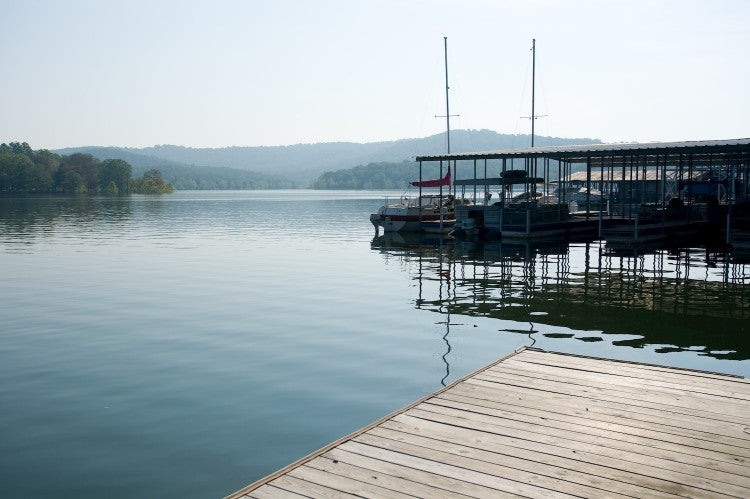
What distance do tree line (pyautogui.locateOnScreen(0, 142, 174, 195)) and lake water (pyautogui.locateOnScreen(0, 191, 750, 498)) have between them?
148 meters

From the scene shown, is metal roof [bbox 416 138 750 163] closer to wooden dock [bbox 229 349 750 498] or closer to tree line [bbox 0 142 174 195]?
wooden dock [bbox 229 349 750 498]

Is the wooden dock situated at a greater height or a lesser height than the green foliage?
lesser

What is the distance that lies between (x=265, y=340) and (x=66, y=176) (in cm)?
16913

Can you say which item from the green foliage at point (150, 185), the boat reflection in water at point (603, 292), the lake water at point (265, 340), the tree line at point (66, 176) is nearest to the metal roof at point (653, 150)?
the boat reflection in water at point (603, 292)

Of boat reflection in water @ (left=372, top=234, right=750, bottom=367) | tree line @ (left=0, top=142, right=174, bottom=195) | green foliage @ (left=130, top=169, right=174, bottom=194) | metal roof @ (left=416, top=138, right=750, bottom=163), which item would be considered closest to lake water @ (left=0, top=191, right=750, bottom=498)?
boat reflection in water @ (left=372, top=234, right=750, bottom=367)

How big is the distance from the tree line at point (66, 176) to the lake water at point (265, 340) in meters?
148

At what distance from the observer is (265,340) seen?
13773 mm

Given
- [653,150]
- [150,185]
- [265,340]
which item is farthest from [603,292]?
[150,185]

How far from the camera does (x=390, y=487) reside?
5.32 m

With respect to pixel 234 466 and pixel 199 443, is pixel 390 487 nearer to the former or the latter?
pixel 234 466

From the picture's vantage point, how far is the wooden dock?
5.37 metres

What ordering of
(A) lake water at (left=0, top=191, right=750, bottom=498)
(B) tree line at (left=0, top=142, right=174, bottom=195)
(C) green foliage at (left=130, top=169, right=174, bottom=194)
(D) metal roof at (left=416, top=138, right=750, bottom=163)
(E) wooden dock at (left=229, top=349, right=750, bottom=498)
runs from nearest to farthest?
(E) wooden dock at (left=229, top=349, right=750, bottom=498)
(A) lake water at (left=0, top=191, right=750, bottom=498)
(D) metal roof at (left=416, top=138, right=750, bottom=163)
(B) tree line at (left=0, top=142, right=174, bottom=195)
(C) green foliage at (left=130, top=169, right=174, bottom=194)

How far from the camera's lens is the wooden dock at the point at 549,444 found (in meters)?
5.37

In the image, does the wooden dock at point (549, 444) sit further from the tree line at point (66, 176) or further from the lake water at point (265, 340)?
the tree line at point (66, 176)
